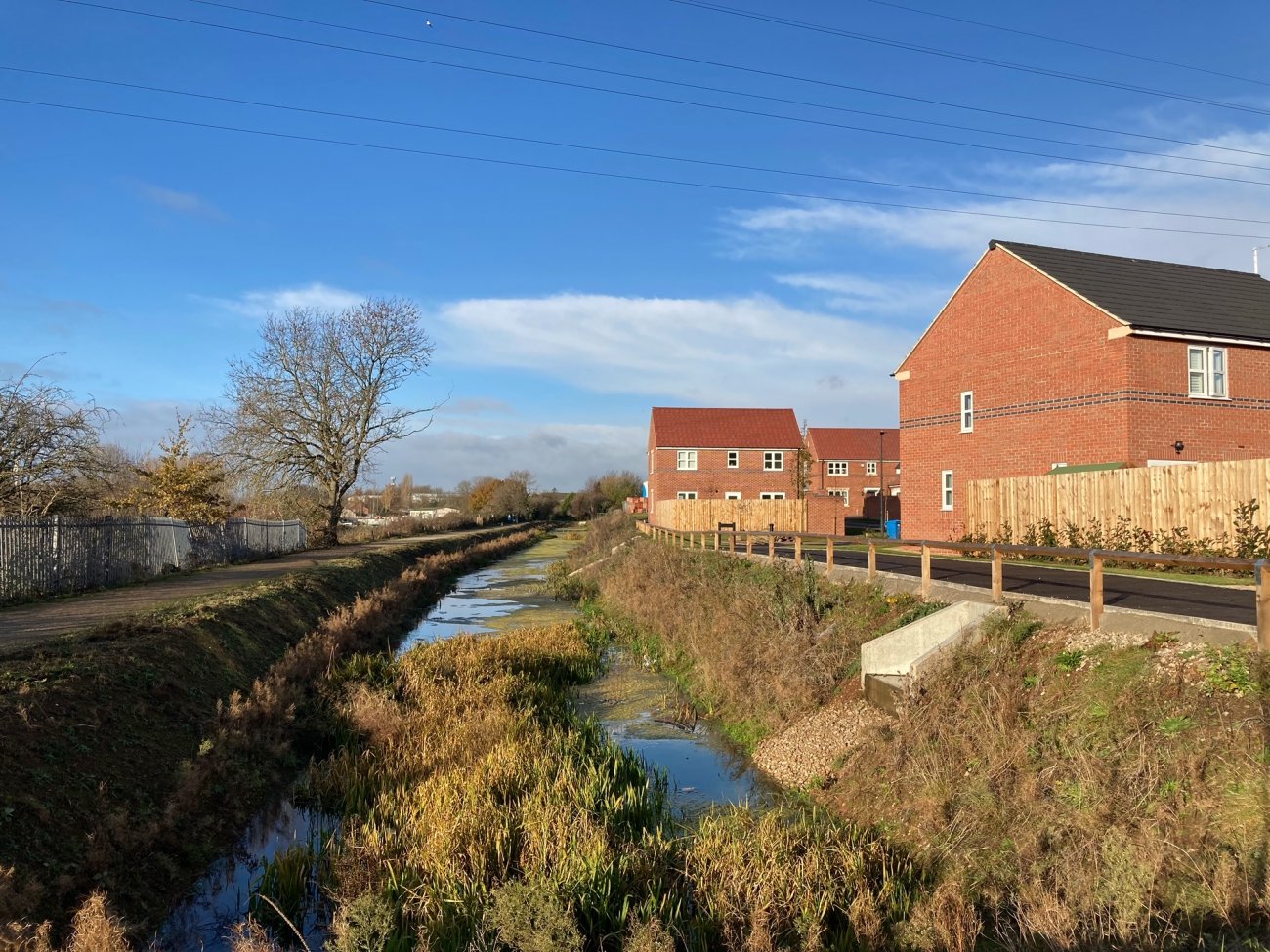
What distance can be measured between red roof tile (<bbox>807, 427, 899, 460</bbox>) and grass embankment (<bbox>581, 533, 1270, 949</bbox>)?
63.8 m

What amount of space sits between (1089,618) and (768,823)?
422cm

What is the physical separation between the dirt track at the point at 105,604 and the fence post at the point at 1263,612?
1384 centimetres

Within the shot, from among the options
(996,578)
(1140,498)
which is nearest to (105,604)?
(996,578)

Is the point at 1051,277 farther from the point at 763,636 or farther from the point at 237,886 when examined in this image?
the point at 237,886

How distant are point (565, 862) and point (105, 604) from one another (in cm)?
1381

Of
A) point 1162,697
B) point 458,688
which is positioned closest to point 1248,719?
Result: point 1162,697

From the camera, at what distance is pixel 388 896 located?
7098mm

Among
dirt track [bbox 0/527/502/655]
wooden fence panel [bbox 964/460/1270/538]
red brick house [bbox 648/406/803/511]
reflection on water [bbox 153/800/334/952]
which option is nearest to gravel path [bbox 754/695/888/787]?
reflection on water [bbox 153/800/334/952]

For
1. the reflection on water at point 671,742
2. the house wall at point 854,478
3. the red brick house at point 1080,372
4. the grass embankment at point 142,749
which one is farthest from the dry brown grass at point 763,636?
the house wall at point 854,478

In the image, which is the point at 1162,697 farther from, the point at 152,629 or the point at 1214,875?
the point at 152,629

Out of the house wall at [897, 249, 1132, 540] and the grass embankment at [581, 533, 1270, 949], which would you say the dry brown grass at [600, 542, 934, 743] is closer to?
the grass embankment at [581, 533, 1270, 949]

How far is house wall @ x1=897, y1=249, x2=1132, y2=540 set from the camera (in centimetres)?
2328

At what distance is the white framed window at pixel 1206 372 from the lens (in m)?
23.4

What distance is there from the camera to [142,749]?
31.7ft
